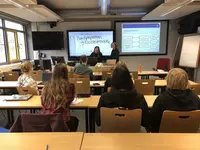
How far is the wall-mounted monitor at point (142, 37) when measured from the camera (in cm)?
701

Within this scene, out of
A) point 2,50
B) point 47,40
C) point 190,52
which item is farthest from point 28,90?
point 190,52

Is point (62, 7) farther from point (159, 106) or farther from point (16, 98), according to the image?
point (159, 106)

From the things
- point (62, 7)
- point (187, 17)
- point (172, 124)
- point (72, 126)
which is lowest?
point (72, 126)

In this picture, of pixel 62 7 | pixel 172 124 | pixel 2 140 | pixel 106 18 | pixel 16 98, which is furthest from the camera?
pixel 106 18

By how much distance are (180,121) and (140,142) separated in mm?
577

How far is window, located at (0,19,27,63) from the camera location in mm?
5562

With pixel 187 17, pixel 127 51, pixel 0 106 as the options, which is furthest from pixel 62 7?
pixel 0 106

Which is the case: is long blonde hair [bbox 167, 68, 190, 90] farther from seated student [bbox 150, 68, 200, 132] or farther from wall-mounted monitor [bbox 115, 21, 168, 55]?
wall-mounted monitor [bbox 115, 21, 168, 55]

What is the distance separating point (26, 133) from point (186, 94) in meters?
1.47

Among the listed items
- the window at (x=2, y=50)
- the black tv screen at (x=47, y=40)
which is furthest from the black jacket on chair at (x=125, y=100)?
the black tv screen at (x=47, y=40)

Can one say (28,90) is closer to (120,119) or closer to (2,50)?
(120,119)

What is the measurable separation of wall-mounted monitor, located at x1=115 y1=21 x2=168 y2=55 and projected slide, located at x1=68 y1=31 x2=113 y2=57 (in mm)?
461

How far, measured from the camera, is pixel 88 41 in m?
7.14

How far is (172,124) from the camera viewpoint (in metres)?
1.63
